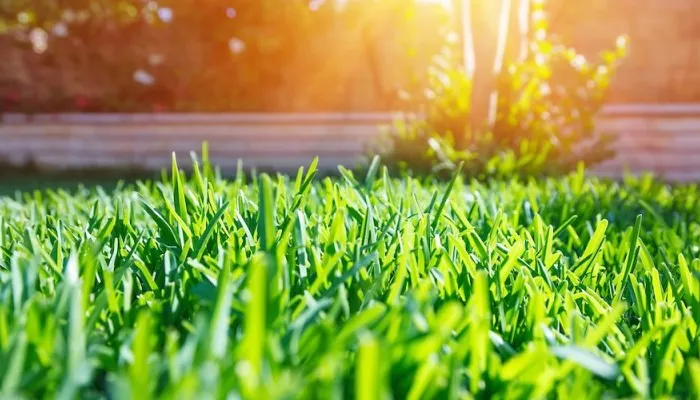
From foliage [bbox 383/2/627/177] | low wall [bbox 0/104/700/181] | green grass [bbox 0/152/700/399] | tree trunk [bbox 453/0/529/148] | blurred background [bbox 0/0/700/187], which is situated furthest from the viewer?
blurred background [bbox 0/0/700/187]

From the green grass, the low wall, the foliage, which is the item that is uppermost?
the low wall

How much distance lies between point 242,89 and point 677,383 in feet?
35.9

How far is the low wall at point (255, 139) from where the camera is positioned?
952cm

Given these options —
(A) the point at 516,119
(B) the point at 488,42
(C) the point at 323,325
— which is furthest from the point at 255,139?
(C) the point at 323,325

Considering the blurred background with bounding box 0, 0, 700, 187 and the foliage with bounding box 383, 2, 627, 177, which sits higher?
the blurred background with bounding box 0, 0, 700, 187

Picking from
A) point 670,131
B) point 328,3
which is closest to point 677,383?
point 670,131

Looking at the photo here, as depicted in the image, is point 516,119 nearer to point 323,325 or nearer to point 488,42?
point 488,42

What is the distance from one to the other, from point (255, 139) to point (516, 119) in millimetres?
5153

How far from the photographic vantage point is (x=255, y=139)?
9.84m

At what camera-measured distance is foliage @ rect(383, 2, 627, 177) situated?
15.8ft

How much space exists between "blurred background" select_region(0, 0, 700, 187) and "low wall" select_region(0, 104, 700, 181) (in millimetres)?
18

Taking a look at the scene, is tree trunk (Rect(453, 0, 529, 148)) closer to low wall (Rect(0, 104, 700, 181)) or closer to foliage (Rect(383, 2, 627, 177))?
foliage (Rect(383, 2, 627, 177))

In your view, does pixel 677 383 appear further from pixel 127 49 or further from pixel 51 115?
pixel 127 49

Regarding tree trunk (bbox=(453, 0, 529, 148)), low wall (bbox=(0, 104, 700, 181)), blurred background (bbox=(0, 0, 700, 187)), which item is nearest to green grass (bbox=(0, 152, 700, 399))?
tree trunk (bbox=(453, 0, 529, 148))
